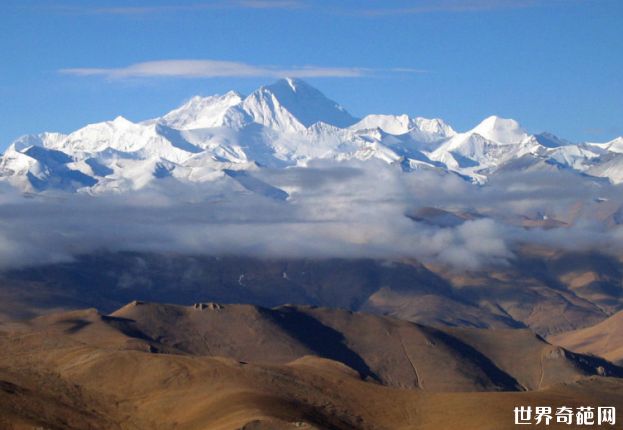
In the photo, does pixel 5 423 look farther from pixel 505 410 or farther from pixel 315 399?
pixel 505 410

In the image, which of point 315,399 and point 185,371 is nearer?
point 315,399

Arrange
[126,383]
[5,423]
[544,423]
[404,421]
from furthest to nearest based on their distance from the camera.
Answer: [126,383] → [404,421] → [544,423] → [5,423]

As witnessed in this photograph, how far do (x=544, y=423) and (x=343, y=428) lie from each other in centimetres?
2455

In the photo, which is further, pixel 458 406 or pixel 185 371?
pixel 185 371

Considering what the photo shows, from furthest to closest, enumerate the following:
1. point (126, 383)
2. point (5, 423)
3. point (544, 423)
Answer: point (126, 383) < point (544, 423) < point (5, 423)

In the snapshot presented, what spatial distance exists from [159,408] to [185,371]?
13.9 metres

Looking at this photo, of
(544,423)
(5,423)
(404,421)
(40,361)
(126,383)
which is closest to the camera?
(5,423)

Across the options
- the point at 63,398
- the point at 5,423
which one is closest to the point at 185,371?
the point at 63,398

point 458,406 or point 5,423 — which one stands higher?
point 5,423

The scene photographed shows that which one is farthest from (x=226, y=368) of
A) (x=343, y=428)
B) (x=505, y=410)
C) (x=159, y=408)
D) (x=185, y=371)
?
(x=505, y=410)

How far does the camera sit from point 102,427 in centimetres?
14575

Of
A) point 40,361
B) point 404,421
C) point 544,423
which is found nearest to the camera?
point 544,423

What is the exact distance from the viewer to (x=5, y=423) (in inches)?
5079

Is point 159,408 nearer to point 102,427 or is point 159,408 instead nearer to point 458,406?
point 102,427
